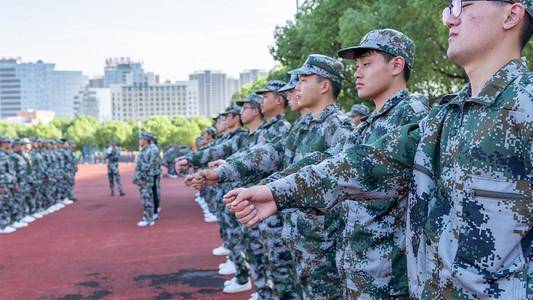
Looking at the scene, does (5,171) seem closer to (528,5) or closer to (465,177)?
(465,177)

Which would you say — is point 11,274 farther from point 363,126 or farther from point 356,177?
point 356,177

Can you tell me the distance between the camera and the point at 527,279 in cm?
156

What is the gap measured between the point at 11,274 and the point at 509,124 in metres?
8.00

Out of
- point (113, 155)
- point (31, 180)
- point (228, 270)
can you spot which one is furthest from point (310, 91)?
point (113, 155)

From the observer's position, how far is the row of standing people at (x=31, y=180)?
39.4 feet

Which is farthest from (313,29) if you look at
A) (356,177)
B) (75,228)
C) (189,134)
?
(189,134)

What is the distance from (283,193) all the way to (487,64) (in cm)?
82

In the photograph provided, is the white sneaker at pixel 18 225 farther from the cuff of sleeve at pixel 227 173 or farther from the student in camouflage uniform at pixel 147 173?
the cuff of sleeve at pixel 227 173

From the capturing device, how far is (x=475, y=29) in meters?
1.78

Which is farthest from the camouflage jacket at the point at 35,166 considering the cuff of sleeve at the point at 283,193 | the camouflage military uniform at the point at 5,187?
the cuff of sleeve at the point at 283,193

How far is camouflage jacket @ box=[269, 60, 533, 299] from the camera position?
158 centimetres

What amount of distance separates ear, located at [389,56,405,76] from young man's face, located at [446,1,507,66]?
1.09 m

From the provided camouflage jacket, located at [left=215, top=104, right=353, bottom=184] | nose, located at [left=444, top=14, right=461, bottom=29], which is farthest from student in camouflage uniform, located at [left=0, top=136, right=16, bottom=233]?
nose, located at [left=444, top=14, right=461, bottom=29]

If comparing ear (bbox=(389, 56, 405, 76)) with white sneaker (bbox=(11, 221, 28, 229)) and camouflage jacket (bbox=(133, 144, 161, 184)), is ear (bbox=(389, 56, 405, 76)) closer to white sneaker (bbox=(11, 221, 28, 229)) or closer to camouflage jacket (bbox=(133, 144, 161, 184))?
camouflage jacket (bbox=(133, 144, 161, 184))
